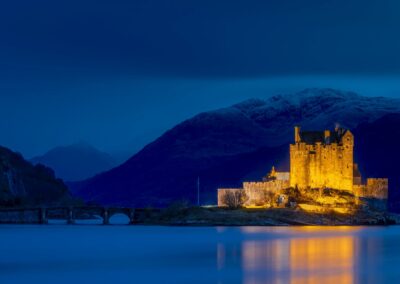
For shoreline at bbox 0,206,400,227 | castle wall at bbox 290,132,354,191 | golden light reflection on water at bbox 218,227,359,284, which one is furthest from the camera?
castle wall at bbox 290,132,354,191

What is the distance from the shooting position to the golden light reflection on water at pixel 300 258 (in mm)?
75000

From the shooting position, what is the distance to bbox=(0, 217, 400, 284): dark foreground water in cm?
7512

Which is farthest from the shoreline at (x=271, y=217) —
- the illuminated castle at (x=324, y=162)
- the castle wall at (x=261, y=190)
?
the castle wall at (x=261, y=190)

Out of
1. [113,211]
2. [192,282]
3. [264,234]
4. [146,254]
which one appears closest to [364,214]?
[264,234]

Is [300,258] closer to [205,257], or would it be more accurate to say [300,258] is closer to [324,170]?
[205,257]

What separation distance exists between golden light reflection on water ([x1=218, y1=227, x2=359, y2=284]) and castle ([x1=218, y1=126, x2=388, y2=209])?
2333 cm

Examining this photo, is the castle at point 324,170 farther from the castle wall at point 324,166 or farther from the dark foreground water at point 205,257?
the dark foreground water at point 205,257

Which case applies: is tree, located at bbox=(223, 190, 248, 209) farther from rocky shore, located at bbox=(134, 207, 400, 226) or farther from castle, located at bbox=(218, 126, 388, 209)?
rocky shore, located at bbox=(134, 207, 400, 226)

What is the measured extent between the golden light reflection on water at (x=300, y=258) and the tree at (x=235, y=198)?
28709 mm

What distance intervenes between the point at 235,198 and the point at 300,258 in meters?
69.0

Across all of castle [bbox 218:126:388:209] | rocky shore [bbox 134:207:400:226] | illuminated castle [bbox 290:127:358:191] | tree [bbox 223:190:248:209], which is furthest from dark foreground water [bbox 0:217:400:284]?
tree [bbox 223:190:248:209]

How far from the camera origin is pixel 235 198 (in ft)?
527

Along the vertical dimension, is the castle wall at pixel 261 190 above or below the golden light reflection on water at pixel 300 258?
above

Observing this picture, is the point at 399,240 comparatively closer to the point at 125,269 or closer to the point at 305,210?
the point at 305,210
